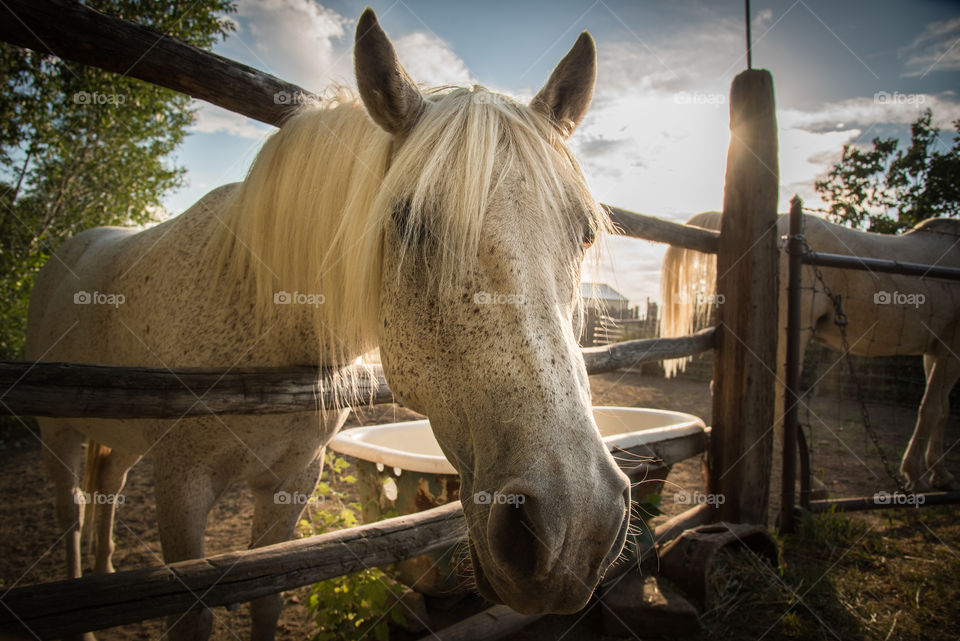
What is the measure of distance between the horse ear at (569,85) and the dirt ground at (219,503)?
5.08 ft

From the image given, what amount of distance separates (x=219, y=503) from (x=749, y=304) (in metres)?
5.12

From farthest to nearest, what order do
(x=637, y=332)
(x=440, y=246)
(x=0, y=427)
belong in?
1. (x=637, y=332)
2. (x=0, y=427)
3. (x=440, y=246)

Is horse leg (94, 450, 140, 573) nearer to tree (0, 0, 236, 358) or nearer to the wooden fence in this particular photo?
the wooden fence

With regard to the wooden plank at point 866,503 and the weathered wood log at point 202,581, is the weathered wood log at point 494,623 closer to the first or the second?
the weathered wood log at point 202,581

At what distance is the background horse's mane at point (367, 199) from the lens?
1130 mm

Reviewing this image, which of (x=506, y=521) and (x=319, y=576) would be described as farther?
(x=319, y=576)

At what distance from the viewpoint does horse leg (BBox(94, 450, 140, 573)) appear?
2.84m

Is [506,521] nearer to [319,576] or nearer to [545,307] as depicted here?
[545,307]

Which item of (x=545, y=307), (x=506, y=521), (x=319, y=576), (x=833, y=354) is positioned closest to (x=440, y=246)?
(x=545, y=307)

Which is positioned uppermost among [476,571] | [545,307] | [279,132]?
[279,132]

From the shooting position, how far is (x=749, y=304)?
9.89ft

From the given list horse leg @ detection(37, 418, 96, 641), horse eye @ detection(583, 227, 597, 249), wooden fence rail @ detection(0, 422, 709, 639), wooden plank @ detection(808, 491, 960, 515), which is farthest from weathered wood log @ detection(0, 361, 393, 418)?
wooden plank @ detection(808, 491, 960, 515)

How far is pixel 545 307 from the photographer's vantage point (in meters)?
0.99

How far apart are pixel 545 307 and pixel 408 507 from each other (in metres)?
2.16
